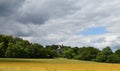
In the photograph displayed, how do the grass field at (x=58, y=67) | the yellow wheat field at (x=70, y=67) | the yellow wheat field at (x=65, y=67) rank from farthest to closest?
the grass field at (x=58, y=67) → the yellow wheat field at (x=65, y=67) → the yellow wheat field at (x=70, y=67)

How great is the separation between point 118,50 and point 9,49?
41.6 m

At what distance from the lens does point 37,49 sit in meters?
122

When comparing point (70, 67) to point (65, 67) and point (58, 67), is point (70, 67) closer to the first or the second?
point (65, 67)

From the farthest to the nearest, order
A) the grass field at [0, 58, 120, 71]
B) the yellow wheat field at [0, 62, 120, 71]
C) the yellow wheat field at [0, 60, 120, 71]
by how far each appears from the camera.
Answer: the grass field at [0, 58, 120, 71]
the yellow wheat field at [0, 60, 120, 71]
the yellow wheat field at [0, 62, 120, 71]

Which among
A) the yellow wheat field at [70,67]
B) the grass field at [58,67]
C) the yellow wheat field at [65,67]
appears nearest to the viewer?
the yellow wheat field at [70,67]

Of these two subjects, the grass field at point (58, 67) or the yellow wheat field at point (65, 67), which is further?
the grass field at point (58, 67)

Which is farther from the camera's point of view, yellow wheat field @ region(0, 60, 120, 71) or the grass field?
the grass field

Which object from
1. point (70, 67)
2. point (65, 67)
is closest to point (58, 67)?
point (65, 67)

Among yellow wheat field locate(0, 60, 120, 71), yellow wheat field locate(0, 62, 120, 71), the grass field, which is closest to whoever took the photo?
yellow wheat field locate(0, 62, 120, 71)

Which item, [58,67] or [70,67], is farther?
[58,67]

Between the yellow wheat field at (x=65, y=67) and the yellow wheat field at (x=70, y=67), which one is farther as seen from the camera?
the yellow wheat field at (x=65, y=67)

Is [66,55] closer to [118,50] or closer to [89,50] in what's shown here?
[89,50]

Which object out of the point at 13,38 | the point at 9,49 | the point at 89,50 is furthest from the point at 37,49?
the point at 13,38

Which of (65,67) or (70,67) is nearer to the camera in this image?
(70,67)
